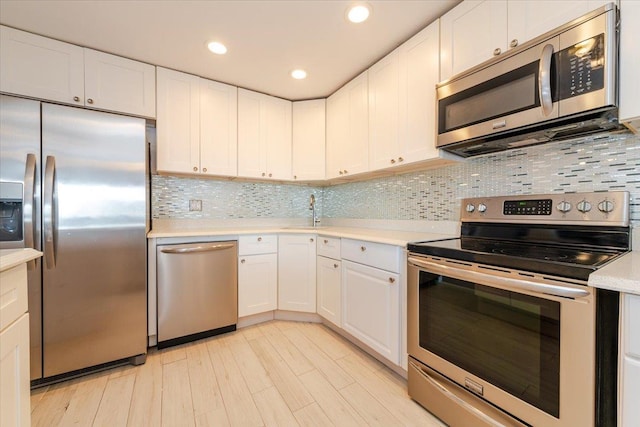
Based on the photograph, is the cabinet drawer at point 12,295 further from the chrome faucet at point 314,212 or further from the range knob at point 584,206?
the chrome faucet at point 314,212

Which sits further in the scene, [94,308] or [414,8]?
[94,308]

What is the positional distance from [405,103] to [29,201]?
2431mm

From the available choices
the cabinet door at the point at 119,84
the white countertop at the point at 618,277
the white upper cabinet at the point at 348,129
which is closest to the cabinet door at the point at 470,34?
the white upper cabinet at the point at 348,129

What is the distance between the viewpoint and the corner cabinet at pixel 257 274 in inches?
91.9

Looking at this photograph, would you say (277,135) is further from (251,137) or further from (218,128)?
(218,128)

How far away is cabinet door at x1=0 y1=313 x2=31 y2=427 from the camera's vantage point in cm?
76

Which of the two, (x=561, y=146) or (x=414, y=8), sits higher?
(x=414, y=8)

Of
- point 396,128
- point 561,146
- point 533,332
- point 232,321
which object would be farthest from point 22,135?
point 561,146

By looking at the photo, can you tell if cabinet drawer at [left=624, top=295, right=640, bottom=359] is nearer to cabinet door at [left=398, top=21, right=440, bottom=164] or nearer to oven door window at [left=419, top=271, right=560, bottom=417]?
oven door window at [left=419, top=271, right=560, bottom=417]

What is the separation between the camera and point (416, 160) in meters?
1.78

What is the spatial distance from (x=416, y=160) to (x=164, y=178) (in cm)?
227

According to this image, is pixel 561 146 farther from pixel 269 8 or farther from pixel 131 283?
pixel 131 283

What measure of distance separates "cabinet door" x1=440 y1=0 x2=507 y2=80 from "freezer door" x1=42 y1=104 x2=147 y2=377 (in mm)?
2108

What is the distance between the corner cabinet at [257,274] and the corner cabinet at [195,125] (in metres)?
0.73
